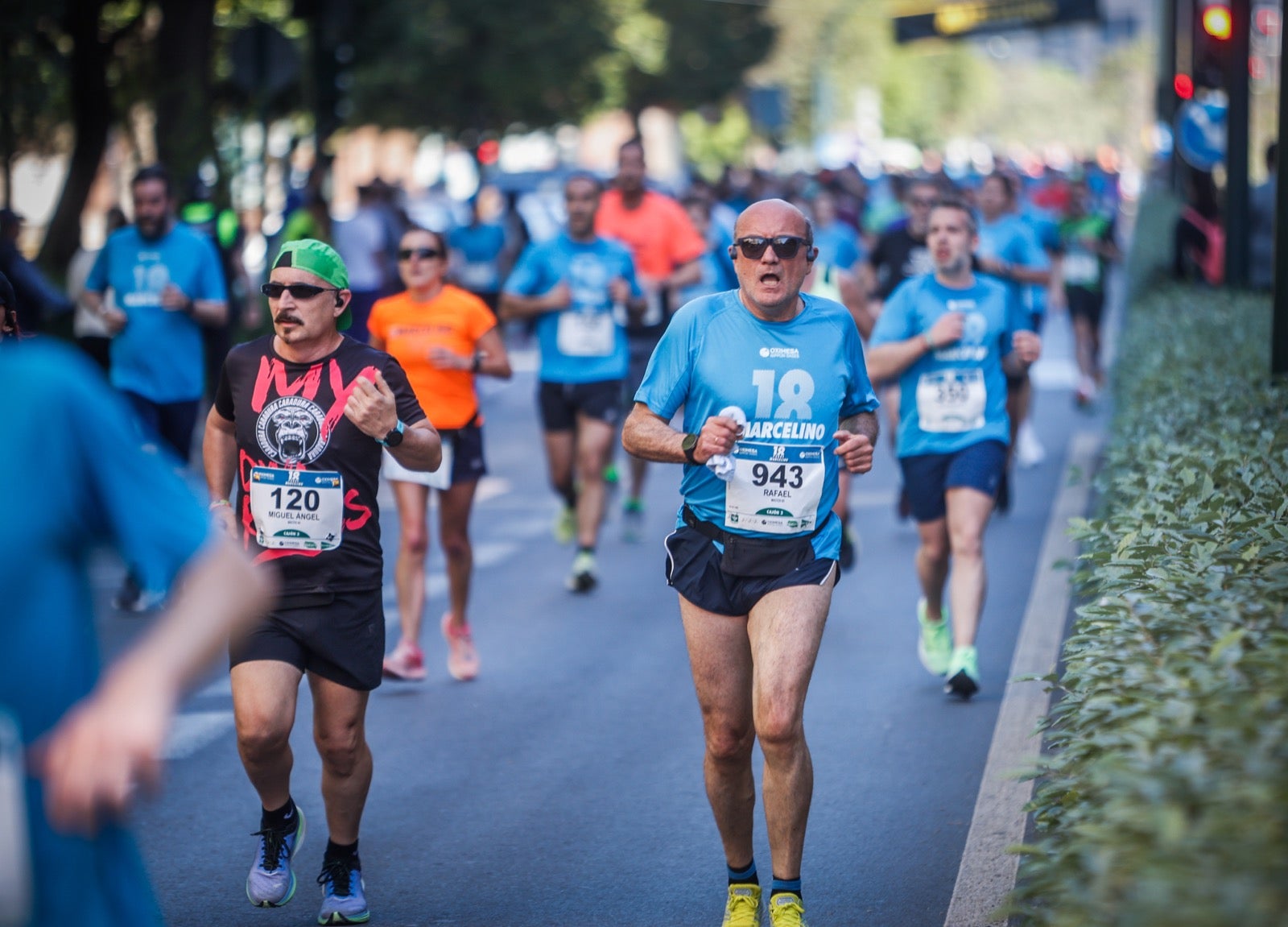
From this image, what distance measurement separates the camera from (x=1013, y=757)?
6637 millimetres

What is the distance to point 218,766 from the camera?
6.88m

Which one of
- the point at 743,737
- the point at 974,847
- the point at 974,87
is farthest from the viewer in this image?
the point at 974,87

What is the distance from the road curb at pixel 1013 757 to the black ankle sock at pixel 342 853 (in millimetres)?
1626

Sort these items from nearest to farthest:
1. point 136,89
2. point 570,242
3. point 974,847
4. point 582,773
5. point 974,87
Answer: point 974,847 < point 582,773 < point 570,242 < point 136,89 < point 974,87

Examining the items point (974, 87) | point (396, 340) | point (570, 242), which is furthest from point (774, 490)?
point (974, 87)

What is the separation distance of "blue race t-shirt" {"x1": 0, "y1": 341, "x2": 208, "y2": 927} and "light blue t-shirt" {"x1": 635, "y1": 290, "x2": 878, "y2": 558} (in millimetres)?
2399

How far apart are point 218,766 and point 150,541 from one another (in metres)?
4.32

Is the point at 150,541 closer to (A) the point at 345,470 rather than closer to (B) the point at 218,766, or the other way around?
(A) the point at 345,470

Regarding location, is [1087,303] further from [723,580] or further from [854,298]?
[723,580]

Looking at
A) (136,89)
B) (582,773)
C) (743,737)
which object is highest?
(136,89)

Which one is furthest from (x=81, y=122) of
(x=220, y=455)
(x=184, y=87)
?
(x=220, y=455)

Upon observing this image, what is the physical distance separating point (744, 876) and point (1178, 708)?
6.22 ft

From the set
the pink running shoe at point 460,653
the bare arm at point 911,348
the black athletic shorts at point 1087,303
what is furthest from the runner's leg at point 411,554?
the black athletic shorts at point 1087,303

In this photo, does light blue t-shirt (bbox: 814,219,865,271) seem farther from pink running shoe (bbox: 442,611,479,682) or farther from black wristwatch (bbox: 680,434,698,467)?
black wristwatch (bbox: 680,434,698,467)
